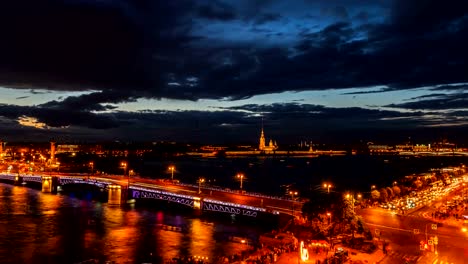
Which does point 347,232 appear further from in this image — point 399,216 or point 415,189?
point 415,189

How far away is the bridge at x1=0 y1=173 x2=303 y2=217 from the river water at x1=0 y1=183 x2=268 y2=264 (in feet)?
7.99

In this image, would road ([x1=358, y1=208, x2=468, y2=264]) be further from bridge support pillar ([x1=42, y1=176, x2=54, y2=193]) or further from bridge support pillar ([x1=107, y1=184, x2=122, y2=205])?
bridge support pillar ([x1=42, y1=176, x2=54, y2=193])

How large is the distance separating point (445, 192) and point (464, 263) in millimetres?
53844

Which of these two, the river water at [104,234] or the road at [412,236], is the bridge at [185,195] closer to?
the river water at [104,234]

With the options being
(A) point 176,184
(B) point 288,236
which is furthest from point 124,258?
(A) point 176,184

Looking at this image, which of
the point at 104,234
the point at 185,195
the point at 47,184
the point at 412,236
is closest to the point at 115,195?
the point at 185,195

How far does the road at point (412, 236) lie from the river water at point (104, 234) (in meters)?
15.5

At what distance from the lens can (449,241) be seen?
44.0 metres

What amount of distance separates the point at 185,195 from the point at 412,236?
40229mm

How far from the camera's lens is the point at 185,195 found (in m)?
77.0

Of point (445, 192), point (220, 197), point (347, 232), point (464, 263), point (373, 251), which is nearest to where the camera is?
point (464, 263)

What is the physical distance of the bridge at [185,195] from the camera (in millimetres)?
65875

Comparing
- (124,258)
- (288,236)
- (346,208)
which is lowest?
(124,258)

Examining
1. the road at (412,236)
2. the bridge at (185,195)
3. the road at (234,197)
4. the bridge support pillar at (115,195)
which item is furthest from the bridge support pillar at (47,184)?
the road at (412,236)
